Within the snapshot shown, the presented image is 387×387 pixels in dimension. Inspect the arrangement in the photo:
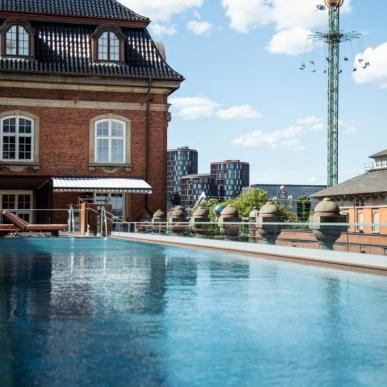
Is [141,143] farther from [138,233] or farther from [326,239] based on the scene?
[326,239]

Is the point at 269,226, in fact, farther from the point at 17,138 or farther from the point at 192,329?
the point at 17,138

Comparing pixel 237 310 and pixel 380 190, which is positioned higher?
pixel 380 190

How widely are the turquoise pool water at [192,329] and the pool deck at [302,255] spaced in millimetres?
999

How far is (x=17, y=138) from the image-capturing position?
37625 mm

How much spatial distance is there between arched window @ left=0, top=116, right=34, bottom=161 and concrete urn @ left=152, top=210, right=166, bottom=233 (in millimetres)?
7933

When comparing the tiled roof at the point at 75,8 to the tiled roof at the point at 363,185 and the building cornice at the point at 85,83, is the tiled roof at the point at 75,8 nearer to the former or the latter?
the building cornice at the point at 85,83

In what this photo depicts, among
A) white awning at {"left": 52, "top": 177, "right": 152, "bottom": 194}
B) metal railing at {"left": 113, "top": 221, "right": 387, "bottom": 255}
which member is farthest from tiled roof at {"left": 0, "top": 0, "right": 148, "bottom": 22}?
metal railing at {"left": 113, "top": 221, "right": 387, "bottom": 255}

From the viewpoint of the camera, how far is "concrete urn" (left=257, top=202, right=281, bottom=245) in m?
17.5

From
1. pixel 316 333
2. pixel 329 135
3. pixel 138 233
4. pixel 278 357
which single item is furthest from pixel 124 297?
pixel 329 135

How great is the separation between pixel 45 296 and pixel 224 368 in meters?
4.83

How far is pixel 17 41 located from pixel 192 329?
3359 cm

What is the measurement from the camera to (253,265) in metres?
15.4

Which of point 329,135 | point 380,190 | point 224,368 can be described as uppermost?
point 329,135

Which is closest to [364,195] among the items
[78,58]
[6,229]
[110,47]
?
[110,47]
